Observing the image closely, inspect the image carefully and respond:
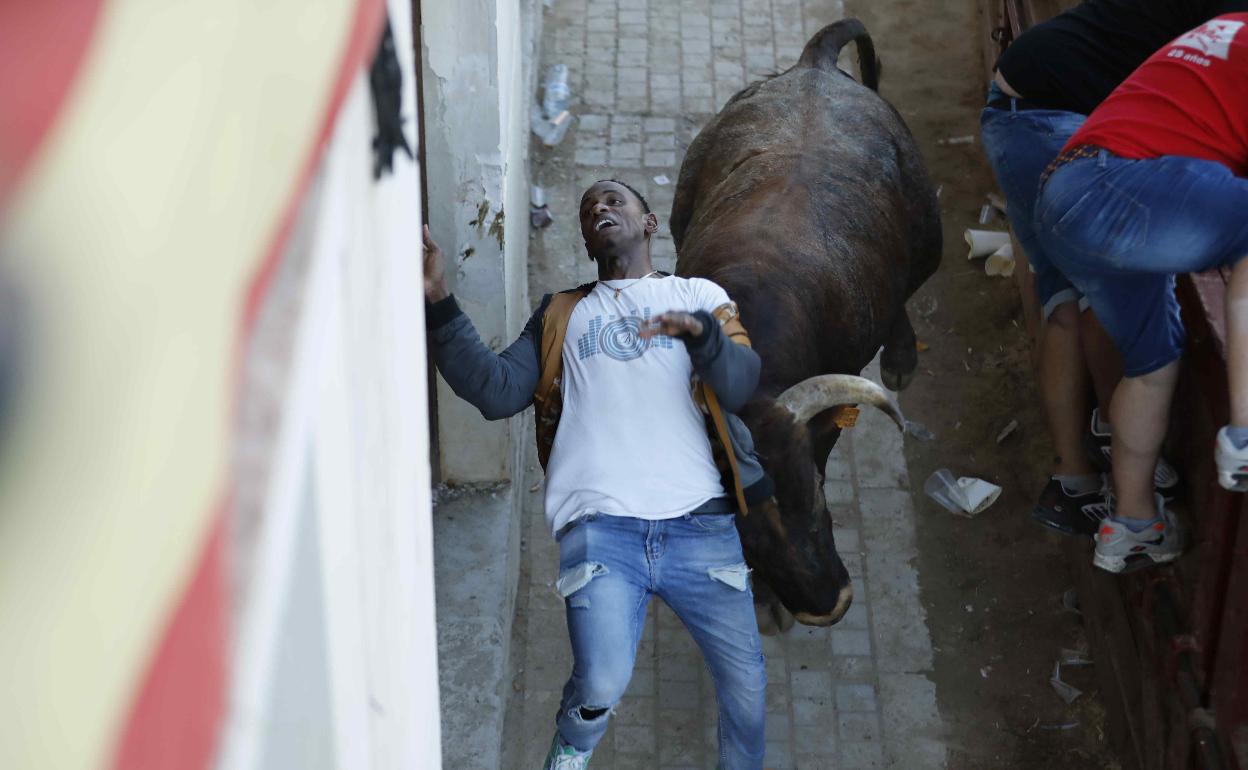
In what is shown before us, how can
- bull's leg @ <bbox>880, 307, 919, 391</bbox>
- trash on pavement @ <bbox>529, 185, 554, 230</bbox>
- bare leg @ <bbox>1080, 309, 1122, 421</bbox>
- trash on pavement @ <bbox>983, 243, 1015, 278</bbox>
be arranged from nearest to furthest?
1. bare leg @ <bbox>1080, 309, 1122, 421</bbox>
2. bull's leg @ <bbox>880, 307, 919, 391</bbox>
3. trash on pavement @ <bbox>983, 243, 1015, 278</bbox>
4. trash on pavement @ <bbox>529, 185, 554, 230</bbox>

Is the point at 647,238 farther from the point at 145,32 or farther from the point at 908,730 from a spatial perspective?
the point at 145,32

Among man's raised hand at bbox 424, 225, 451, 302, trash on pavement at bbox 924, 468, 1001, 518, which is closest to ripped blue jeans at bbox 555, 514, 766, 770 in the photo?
man's raised hand at bbox 424, 225, 451, 302

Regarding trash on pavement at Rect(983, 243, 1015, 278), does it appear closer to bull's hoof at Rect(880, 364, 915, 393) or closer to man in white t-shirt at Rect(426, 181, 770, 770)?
bull's hoof at Rect(880, 364, 915, 393)

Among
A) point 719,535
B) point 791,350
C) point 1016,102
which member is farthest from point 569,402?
point 1016,102

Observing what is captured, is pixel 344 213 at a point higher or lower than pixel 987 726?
higher

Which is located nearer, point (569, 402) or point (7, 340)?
point (7, 340)

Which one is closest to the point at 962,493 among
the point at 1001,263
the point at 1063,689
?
the point at 1063,689

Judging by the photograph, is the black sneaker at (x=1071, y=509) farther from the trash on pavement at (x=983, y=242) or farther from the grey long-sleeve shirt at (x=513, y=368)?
the trash on pavement at (x=983, y=242)

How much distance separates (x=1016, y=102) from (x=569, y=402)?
2025 mm

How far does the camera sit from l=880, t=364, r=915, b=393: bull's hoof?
643cm

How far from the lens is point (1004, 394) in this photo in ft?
21.9

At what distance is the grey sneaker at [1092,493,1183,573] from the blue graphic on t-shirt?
1598 mm

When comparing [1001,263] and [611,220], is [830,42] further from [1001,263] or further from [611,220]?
[611,220]

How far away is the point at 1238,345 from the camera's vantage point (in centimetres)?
357
